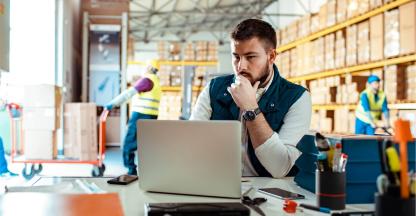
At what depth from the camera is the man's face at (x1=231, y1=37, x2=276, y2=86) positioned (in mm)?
2117

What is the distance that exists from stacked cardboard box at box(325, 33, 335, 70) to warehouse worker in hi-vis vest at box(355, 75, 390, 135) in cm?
127

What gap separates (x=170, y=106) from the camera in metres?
10.7

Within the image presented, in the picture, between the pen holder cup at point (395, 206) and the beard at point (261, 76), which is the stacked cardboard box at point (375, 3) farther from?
the pen holder cup at point (395, 206)

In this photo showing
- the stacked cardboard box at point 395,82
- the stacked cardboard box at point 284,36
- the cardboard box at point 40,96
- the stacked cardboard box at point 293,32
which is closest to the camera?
the cardboard box at point 40,96

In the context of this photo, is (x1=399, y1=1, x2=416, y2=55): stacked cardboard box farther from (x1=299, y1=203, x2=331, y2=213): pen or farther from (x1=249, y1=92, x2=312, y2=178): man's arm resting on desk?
(x1=299, y1=203, x2=331, y2=213): pen

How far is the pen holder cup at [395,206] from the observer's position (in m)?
0.97

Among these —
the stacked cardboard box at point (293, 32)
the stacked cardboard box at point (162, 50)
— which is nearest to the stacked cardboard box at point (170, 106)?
the stacked cardboard box at point (162, 50)

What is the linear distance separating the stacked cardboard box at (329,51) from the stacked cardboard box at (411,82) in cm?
193

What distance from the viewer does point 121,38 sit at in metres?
8.63

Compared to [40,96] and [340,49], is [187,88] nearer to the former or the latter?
[340,49]

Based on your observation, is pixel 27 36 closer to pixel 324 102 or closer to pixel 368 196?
pixel 324 102

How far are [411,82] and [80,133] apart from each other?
4.11 m

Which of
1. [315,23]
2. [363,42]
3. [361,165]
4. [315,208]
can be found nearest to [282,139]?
[361,165]

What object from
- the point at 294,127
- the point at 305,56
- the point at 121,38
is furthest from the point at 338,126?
the point at 294,127
